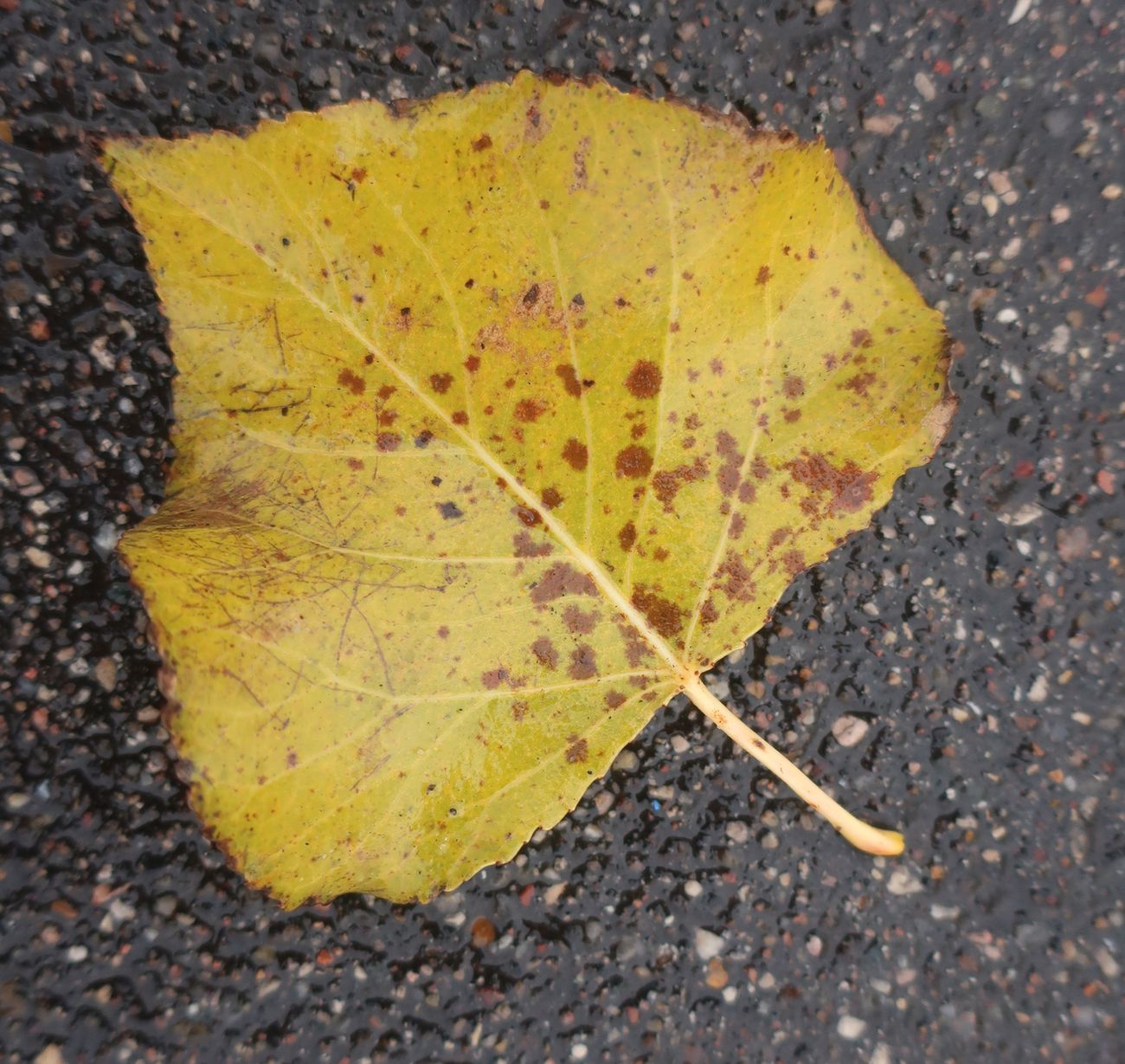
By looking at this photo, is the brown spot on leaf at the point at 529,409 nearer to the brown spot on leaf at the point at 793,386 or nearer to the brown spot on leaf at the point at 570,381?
the brown spot on leaf at the point at 570,381

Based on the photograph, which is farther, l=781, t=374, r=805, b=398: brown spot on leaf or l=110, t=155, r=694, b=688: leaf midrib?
l=781, t=374, r=805, b=398: brown spot on leaf

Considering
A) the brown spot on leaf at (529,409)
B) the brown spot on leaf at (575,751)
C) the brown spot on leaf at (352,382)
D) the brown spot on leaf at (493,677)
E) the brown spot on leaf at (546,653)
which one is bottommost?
the brown spot on leaf at (575,751)

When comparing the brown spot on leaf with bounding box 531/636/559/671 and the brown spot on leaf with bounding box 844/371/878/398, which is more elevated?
the brown spot on leaf with bounding box 844/371/878/398

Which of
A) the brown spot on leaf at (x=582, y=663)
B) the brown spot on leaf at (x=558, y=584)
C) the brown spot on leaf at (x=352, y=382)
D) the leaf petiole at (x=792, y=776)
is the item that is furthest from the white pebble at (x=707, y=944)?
the brown spot on leaf at (x=352, y=382)

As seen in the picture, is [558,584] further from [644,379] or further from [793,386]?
[793,386]

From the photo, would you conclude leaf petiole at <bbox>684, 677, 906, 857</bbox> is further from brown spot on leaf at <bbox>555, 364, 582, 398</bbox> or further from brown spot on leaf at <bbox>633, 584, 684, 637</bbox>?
brown spot on leaf at <bbox>555, 364, 582, 398</bbox>

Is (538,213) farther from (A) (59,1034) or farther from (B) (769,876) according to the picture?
(A) (59,1034)

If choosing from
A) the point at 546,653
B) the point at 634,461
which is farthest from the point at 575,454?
the point at 546,653

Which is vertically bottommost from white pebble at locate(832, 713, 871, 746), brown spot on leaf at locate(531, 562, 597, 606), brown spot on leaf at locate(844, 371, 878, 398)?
white pebble at locate(832, 713, 871, 746)

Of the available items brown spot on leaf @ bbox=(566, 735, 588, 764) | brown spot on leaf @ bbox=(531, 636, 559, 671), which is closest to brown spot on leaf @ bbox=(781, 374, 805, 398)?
brown spot on leaf @ bbox=(531, 636, 559, 671)
